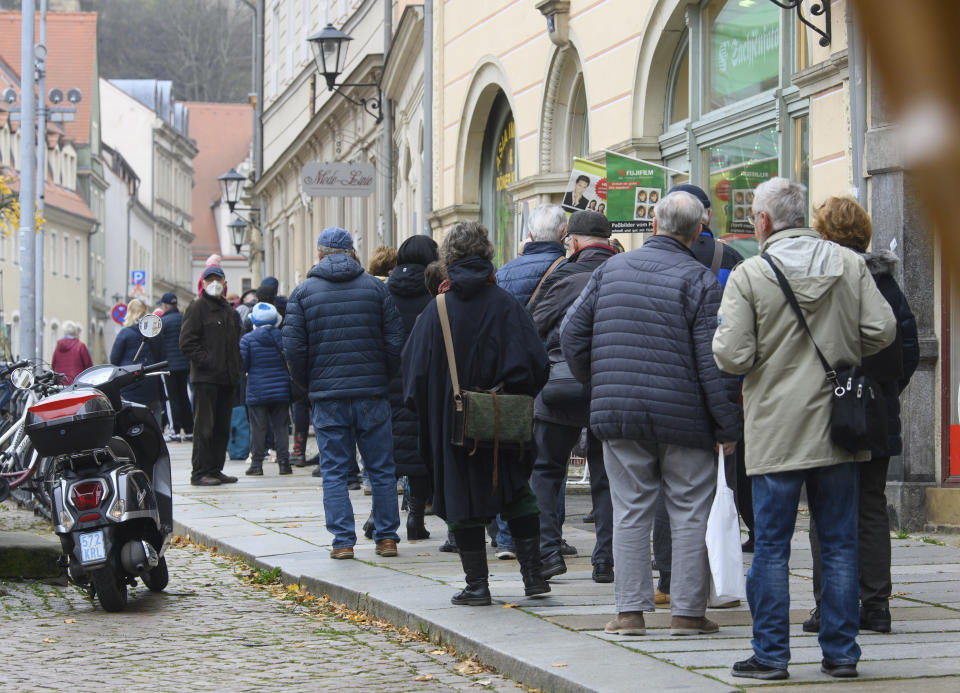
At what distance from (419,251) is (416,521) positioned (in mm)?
1699

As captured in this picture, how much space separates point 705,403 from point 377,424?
3341 mm

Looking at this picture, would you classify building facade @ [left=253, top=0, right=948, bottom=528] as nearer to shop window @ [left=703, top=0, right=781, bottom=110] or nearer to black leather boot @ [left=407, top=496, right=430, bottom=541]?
shop window @ [left=703, top=0, right=781, bottom=110]

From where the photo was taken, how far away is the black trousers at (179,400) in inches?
789

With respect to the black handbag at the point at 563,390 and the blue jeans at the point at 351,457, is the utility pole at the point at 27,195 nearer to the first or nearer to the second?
the blue jeans at the point at 351,457

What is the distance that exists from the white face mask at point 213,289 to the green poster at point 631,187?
4400 millimetres

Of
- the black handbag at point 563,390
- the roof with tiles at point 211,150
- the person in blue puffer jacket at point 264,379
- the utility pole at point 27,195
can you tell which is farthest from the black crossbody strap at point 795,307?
the roof with tiles at point 211,150

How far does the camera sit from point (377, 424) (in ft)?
27.5

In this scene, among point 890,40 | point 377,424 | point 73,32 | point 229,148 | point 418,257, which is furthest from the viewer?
point 229,148

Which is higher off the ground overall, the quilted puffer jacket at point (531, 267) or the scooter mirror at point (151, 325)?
the scooter mirror at point (151, 325)

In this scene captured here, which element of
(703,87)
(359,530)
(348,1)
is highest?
(348,1)

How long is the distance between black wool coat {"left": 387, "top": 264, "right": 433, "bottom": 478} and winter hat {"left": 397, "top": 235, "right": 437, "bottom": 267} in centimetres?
6

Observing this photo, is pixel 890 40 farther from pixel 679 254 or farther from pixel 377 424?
pixel 377 424

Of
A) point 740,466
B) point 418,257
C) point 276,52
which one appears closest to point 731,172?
point 418,257

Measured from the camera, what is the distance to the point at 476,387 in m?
6.47
